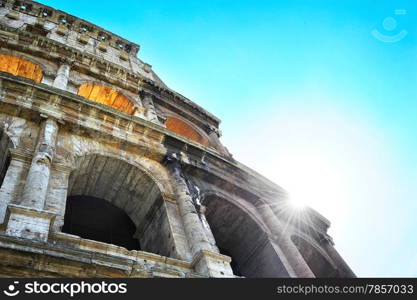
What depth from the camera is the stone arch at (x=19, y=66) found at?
1194cm

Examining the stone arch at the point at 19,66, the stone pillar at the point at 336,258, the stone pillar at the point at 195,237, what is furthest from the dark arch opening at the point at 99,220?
the stone pillar at the point at 336,258

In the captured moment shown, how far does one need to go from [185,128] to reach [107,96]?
332 cm

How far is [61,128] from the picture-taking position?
836 cm

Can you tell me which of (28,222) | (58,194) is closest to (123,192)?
(58,194)

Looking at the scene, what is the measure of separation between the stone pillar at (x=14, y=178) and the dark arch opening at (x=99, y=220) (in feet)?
7.71

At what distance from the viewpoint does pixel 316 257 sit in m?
11.6

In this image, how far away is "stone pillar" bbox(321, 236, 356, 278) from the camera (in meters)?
11.1

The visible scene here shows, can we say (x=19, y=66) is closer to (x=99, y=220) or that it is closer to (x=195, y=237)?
(x=99, y=220)

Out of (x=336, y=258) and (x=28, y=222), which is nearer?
(x=28, y=222)

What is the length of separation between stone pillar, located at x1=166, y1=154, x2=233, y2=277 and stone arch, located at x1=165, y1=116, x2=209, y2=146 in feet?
16.7

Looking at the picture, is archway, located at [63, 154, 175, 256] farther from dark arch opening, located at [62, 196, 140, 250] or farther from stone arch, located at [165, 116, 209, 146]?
stone arch, located at [165, 116, 209, 146]

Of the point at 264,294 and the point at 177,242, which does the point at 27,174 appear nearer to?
the point at 177,242

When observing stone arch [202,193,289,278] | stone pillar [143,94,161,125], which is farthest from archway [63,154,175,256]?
stone pillar [143,94,161,125]

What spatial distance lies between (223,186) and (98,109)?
3.79 m
